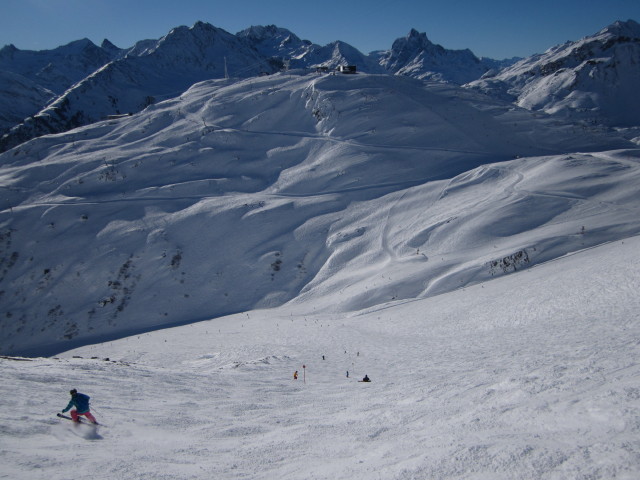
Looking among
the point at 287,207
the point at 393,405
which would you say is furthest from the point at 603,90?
the point at 393,405

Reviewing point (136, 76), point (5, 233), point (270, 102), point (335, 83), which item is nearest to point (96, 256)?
point (5, 233)

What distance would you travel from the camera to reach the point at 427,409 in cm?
937

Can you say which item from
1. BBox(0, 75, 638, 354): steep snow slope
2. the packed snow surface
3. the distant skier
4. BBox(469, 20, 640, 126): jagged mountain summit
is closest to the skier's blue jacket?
the distant skier

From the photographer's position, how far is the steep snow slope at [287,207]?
33.4 m

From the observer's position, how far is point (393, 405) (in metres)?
10.4

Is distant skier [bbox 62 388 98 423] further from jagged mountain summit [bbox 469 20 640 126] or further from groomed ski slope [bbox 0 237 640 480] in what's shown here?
jagged mountain summit [bbox 469 20 640 126]

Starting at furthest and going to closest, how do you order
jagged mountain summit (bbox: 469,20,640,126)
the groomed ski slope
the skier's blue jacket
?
jagged mountain summit (bbox: 469,20,640,126)
the skier's blue jacket
the groomed ski slope

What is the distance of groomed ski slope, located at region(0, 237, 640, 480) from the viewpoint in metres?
6.16

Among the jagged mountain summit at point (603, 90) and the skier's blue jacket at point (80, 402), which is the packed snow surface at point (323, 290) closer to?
the skier's blue jacket at point (80, 402)

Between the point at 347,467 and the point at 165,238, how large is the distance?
44.1 m

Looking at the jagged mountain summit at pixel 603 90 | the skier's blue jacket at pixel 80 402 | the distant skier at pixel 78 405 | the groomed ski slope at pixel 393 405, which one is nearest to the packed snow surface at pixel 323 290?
the groomed ski slope at pixel 393 405

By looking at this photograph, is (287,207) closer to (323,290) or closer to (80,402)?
(323,290)

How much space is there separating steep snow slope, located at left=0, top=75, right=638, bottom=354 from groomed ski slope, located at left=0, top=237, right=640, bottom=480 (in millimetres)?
11127

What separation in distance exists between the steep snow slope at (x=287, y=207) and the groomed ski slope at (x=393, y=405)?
11127 mm
